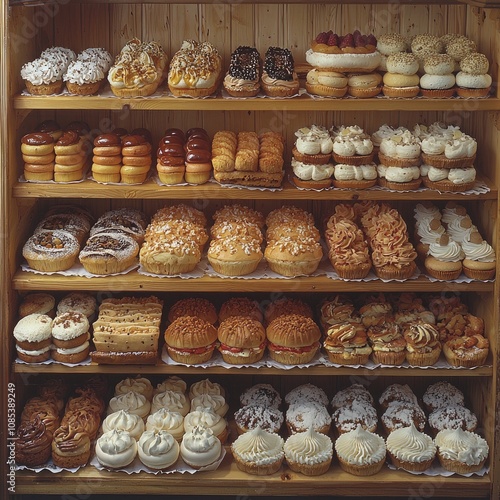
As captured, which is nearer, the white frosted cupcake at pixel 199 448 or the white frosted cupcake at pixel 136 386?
the white frosted cupcake at pixel 199 448

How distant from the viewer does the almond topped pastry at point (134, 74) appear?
4.51 m

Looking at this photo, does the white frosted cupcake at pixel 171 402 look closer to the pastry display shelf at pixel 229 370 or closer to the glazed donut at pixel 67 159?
the pastry display shelf at pixel 229 370

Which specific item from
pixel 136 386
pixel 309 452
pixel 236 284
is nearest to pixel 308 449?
pixel 309 452

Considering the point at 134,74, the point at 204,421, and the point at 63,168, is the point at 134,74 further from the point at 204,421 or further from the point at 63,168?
the point at 204,421

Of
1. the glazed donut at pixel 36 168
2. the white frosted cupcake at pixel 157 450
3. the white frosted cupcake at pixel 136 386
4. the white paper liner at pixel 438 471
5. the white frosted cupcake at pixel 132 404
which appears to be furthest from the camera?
the white frosted cupcake at pixel 136 386

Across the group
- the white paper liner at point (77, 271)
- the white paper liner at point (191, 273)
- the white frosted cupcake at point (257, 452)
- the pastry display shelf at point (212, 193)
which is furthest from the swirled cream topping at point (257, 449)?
the pastry display shelf at point (212, 193)

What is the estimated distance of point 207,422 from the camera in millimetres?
4641

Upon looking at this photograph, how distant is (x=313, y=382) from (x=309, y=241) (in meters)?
1.07

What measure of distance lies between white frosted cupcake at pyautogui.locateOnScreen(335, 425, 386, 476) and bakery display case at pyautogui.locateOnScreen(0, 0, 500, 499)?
0.06 m

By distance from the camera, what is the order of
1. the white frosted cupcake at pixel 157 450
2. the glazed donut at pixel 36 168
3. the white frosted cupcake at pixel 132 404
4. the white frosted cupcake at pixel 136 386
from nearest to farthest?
1. the white frosted cupcake at pixel 157 450
2. the glazed donut at pixel 36 168
3. the white frosted cupcake at pixel 132 404
4. the white frosted cupcake at pixel 136 386

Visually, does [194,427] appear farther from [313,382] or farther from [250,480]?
[313,382]

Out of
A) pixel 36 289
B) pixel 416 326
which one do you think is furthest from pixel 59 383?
pixel 416 326

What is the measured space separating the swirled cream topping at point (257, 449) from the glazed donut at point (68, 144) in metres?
1.65

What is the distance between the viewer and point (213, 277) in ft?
15.4
